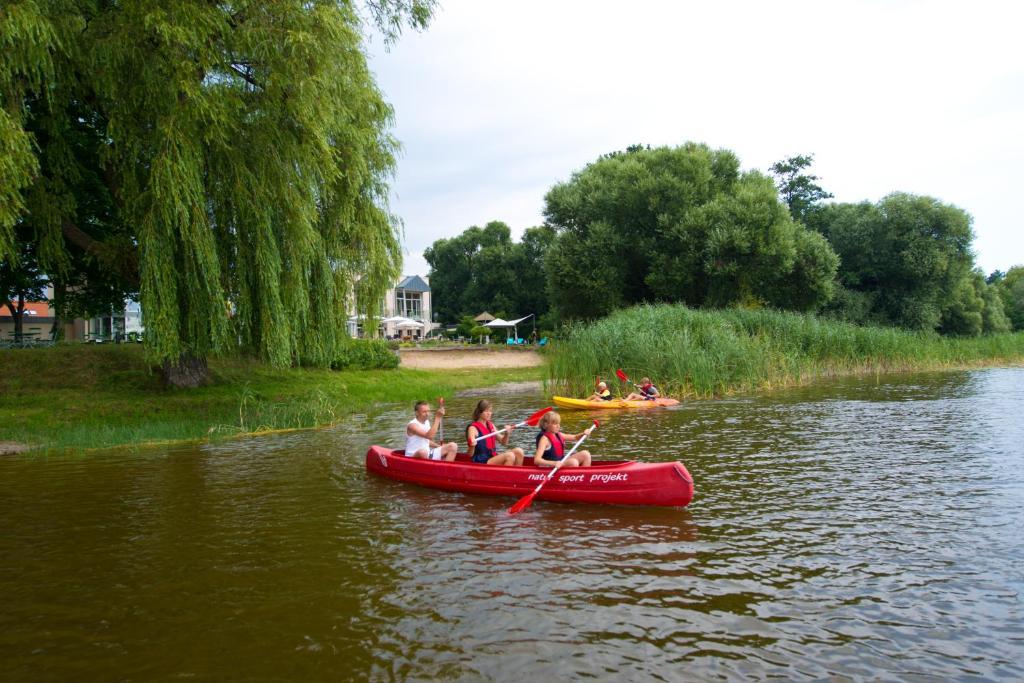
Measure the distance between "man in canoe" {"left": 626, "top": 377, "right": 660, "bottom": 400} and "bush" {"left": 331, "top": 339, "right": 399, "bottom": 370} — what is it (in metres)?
10.1

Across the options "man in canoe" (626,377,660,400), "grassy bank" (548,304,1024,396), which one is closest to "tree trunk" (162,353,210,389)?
"grassy bank" (548,304,1024,396)

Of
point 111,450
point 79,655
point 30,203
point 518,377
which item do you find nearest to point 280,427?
point 111,450

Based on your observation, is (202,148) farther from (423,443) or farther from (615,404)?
(615,404)

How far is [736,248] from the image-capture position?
30469mm

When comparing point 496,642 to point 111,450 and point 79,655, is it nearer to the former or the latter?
point 79,655

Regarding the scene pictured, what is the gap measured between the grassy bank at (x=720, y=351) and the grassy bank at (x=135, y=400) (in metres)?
5.67

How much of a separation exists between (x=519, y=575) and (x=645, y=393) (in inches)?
491

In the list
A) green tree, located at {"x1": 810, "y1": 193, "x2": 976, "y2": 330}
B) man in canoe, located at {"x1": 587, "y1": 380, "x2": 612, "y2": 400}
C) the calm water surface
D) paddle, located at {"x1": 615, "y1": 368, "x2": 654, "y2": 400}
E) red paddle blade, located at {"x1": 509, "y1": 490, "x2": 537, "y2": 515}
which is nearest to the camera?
the calm water surface

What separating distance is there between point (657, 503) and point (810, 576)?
2.46m

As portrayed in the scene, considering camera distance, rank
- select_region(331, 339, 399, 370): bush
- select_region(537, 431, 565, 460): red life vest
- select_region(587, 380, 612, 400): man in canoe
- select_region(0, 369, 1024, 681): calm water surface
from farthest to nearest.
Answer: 1. select_region(331, 339, 399, 370): bush
2. select_region(587, 380, 612, 400): man in canoe
3. select_region(537, 431, 565, 460): red life vest
4. select_region(0, 369, 1024, 681): calm water surface

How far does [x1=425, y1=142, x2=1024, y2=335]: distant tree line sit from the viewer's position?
103 ft

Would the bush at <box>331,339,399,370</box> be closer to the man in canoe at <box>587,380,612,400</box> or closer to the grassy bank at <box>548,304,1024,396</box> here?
the grassy bank at <box>548,304,1024,396</box>

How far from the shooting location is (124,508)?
9086 mm

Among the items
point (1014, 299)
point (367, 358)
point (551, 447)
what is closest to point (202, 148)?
point (551, 447)
